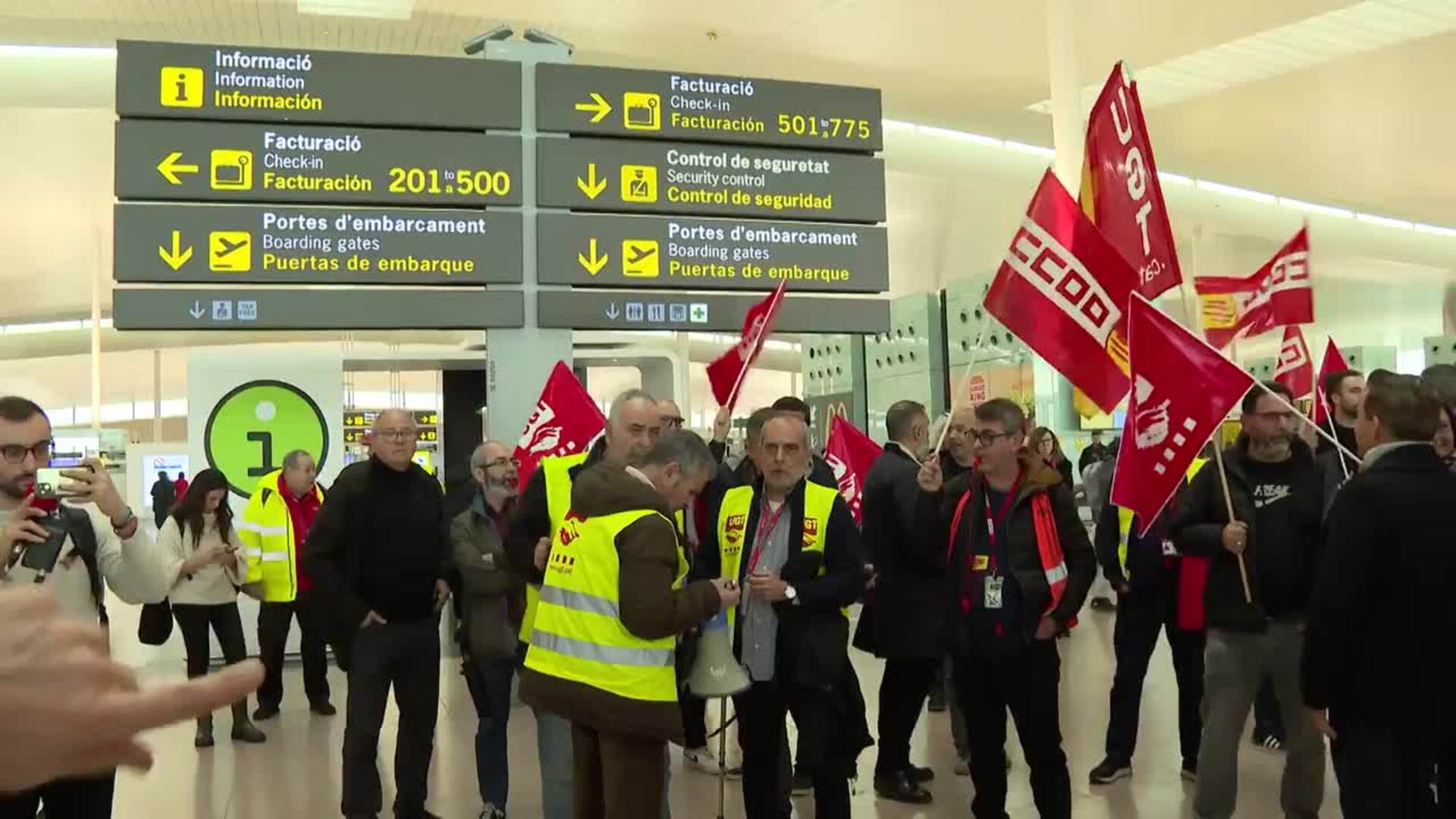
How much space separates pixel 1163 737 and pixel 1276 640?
2.31 meters

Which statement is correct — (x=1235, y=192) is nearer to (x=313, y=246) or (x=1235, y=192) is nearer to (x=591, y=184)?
(x=591, y=184)

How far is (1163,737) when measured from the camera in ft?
22.5

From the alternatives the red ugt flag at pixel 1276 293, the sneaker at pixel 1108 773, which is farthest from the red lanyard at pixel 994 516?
the red ugt flag at pixel 1276 293

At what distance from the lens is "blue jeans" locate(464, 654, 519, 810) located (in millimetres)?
5402

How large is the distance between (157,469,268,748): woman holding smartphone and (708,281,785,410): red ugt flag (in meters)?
3.18

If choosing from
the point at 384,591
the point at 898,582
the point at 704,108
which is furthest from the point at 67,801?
the point at 704,108

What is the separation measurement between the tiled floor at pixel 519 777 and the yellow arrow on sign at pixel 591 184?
3.07m

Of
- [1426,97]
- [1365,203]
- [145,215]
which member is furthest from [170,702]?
[1365,203]

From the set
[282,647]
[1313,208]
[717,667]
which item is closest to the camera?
[717,667]

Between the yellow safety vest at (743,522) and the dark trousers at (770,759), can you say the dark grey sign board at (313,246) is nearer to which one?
the yellow safety vest at (743,522)

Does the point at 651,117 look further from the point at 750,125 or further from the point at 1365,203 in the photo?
the point at 1365,203

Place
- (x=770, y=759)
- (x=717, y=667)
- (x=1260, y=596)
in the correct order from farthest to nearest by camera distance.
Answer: (x=1260, y=596)
(x=770, y=759)
(x=717, y=667)

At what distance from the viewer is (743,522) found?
4.60 m

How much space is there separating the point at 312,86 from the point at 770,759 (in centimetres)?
421
